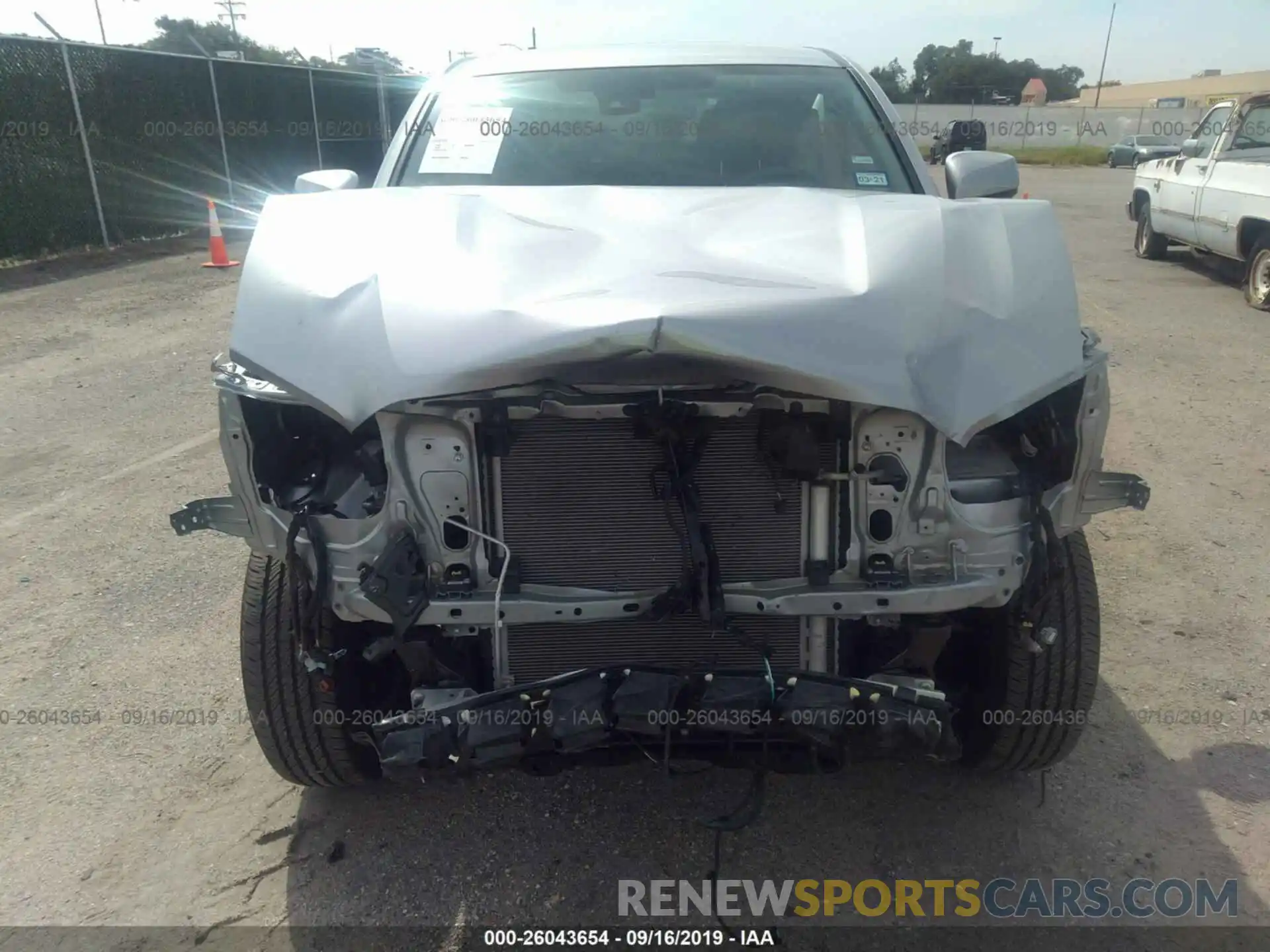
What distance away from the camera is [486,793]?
2777 millimetres

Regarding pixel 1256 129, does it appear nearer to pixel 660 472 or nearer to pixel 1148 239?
pixel 1148 239

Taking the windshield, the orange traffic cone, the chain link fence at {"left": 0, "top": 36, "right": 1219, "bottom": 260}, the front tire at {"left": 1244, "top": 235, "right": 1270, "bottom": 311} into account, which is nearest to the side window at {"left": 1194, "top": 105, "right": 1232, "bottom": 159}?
the front tire at {"left": 1244, "top": 235, "right": 1270, "bottom": 311}

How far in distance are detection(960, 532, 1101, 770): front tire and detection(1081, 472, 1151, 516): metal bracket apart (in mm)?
A: 153

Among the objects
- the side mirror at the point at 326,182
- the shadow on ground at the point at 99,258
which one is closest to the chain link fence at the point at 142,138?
the shadow on ground at the point at 99,258

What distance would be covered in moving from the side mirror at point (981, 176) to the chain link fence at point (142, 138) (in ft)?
37.1

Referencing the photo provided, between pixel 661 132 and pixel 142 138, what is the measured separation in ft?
40.3

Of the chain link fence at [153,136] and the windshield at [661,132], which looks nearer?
the windshield at [661,132]

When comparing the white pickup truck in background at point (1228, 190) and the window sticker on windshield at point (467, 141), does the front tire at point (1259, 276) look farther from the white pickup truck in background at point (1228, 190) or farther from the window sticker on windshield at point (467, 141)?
the window sticker on windshield at point (467, 141)

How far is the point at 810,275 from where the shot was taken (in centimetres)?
208

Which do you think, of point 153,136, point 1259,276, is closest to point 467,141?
point 1259,276

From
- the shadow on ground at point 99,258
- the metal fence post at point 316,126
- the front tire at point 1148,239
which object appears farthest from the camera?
the metal fence post at point 316,126

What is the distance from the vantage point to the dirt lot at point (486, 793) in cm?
245

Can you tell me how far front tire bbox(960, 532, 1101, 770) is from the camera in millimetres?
2396

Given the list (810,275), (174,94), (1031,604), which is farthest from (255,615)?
(174,94)
